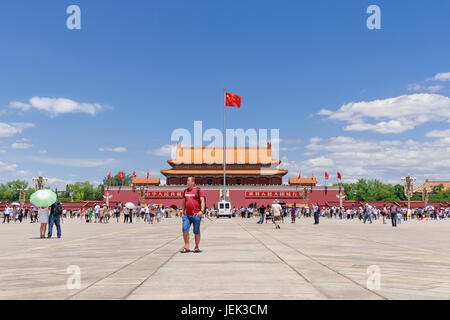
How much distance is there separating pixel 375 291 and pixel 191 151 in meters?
75.1

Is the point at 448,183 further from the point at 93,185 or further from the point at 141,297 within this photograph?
the point at 141,297

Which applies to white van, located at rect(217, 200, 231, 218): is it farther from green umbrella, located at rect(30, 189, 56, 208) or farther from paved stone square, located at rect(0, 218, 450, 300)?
paved stone square, located at rect(0, 218, 450, 300)

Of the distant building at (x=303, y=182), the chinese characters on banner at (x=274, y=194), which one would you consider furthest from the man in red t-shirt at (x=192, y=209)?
the distant building at (x=303, y=182)

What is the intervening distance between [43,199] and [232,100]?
4091 centimetres

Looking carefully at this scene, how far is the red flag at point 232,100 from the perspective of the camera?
2128 inches

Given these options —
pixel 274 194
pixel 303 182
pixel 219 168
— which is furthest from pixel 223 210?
pixel 303 182

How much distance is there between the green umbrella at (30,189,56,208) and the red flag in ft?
130

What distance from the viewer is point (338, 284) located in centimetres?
568

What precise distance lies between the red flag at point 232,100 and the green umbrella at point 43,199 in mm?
39489

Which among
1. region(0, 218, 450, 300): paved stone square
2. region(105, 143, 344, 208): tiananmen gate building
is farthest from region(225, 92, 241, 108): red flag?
region(0, 218, 450, 300): paved stone square

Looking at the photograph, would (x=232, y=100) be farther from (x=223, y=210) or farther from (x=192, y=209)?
(x=192, y=209)

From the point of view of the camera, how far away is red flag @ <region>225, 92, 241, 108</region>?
54062 mm
